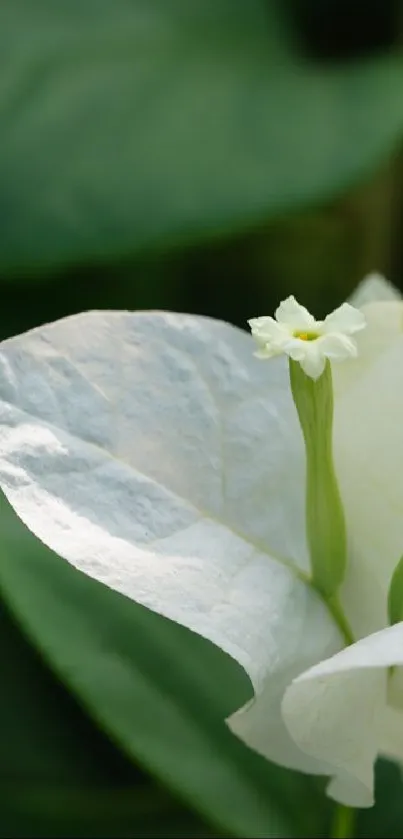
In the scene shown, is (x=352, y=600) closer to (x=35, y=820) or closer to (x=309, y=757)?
(x=309, y=757)

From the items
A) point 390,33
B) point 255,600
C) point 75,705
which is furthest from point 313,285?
point 255,600

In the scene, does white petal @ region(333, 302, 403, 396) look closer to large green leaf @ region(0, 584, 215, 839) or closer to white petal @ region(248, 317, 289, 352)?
white petal @ region(248, 317, 289, 352)

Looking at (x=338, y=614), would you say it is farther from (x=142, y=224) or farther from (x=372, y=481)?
(x=142, y=224)

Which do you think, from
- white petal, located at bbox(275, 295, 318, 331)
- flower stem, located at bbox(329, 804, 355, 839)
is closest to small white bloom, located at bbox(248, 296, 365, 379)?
white petal, located at bbox(275, 295, 318, 331)

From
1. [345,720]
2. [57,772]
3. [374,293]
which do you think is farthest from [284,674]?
[57,772]

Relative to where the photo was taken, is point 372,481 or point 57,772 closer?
point 372,481

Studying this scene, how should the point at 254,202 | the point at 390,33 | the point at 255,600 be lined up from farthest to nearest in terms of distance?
the point at 390,33 → the point at 254,202 → the point at 255,600

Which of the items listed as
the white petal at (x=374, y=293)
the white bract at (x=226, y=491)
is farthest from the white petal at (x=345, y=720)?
the white petal at (x=374, y=293)
